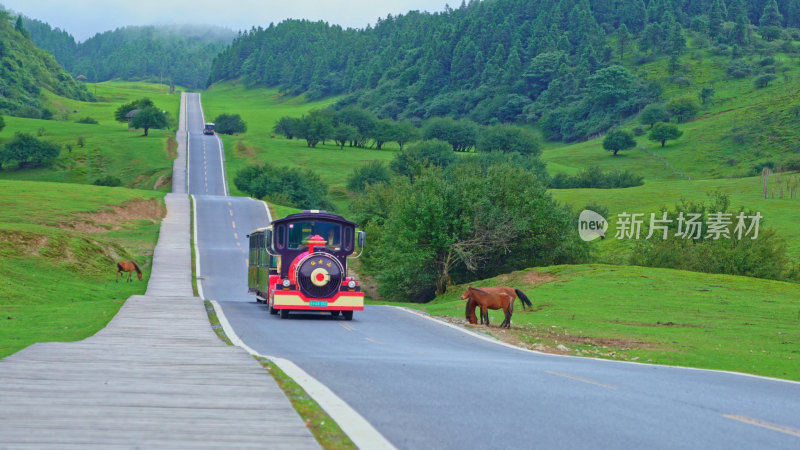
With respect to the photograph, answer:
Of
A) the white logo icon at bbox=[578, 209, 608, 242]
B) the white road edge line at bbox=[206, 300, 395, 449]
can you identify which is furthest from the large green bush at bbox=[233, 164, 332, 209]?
the white road edge line at bbox=[206, 300, 395, 449]

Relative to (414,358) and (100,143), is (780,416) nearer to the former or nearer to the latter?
(414,358)

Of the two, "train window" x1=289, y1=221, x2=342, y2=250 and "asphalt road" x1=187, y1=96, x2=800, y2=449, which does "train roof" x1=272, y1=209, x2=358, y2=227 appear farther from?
"asphalt road" x1=187, y1=96, x2=800, y2=449

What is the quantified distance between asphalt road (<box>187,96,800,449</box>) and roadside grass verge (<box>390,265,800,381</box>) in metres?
3.02

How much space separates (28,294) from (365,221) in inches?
1324

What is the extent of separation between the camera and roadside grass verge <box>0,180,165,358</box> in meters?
24.8

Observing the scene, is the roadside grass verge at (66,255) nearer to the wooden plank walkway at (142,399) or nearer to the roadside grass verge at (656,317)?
the wooden plank walkway at (142,399)

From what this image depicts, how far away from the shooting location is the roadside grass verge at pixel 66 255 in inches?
978

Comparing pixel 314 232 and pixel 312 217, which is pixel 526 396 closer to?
pixel 314 232

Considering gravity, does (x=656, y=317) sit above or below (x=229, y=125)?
below

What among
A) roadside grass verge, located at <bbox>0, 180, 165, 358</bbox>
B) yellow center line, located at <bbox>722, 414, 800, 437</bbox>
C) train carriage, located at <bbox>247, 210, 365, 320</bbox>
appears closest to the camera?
yellow center line, located at <bbox>722, 414, 800, 437</bbox>

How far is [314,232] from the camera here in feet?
102

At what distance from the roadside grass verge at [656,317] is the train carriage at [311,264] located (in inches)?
178

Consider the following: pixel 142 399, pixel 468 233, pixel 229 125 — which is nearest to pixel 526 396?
pixel 142 399

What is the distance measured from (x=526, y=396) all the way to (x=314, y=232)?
64.5ft
